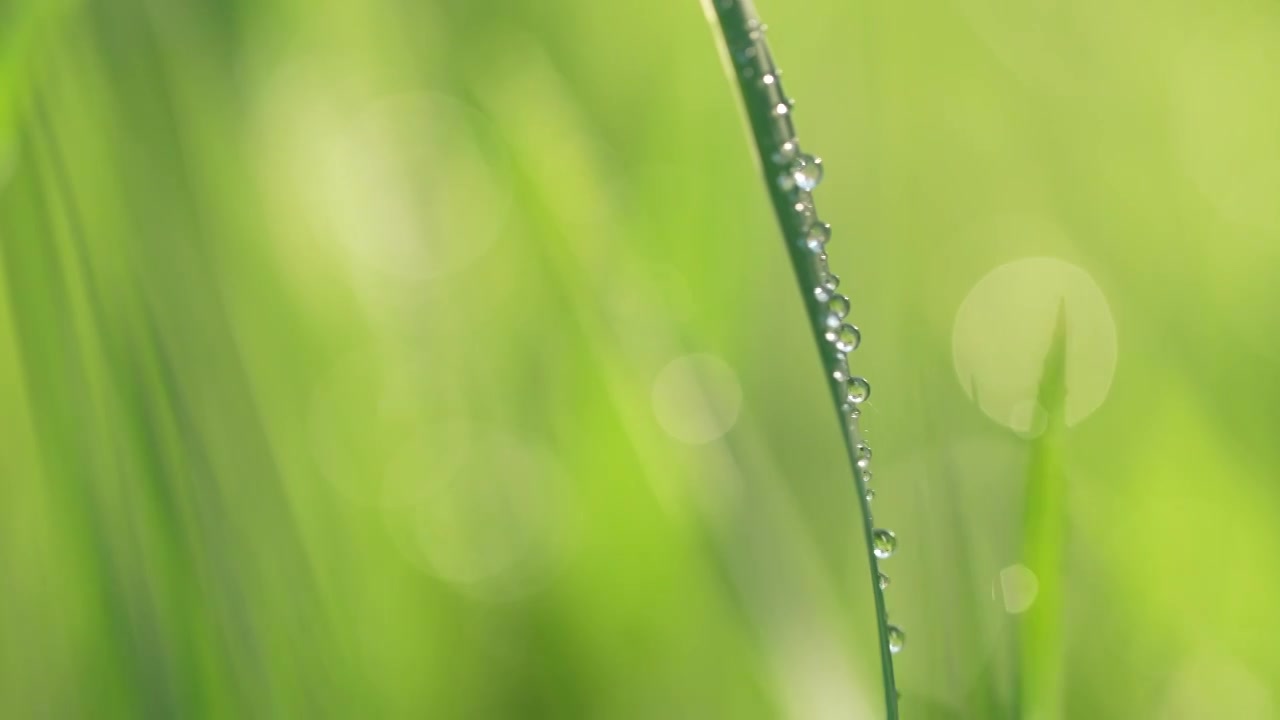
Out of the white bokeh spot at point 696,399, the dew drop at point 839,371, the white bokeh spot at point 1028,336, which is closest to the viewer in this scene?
the dew drop at point 839,371

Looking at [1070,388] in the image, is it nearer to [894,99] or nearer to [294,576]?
[894,99]

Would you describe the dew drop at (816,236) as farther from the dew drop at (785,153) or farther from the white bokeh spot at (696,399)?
the white bokeh spot at (696,399)

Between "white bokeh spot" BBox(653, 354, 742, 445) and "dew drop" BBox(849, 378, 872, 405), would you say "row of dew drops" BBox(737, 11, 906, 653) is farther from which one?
"white bokeh spot" BBox(653, 354, 742, 445)

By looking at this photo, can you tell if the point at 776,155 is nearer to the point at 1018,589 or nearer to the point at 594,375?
the point at 1018,589

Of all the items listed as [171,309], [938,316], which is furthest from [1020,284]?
[171,309]

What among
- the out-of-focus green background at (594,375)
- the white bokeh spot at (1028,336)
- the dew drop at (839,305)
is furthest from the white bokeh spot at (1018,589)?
the white bokeh spot at (1028,336)

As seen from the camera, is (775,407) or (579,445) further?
(775,407)

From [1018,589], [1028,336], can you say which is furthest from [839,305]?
[1028,336]
